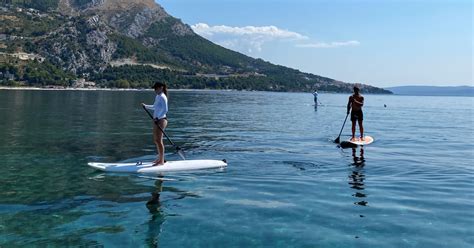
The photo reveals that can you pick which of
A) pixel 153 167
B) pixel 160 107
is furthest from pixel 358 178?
pixel 160 107

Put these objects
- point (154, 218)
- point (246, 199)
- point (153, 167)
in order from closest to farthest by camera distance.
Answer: point (154, 218) → point (246, 199) → point (153, 167)

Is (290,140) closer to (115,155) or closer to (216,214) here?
(115,155)

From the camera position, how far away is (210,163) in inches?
741

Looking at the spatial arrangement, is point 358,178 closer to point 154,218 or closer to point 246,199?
point 246,199

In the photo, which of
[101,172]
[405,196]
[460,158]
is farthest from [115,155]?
[460,158]

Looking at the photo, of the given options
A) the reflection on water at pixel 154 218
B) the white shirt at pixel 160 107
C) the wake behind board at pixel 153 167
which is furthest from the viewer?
the wake behind board at pixel 153 167

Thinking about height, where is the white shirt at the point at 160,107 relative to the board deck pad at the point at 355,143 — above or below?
above

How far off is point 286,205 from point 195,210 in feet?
8.81

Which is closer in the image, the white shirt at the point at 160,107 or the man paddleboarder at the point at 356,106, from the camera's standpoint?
the white shirt at the point at 160,107

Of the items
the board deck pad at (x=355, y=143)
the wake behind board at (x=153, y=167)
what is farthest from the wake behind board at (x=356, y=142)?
the wake behind board at (x=153, y=167)

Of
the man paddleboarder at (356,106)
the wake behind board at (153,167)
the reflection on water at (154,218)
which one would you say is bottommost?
the reflection on water at (154,218)

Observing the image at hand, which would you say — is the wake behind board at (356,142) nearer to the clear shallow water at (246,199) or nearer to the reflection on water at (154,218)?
the clear shallow water at (246,199)

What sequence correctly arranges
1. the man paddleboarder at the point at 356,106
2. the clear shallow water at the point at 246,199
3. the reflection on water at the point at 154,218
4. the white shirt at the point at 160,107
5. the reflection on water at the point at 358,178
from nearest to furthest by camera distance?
the reflection on water at the point at 154,218 → the clear shallow water at the point at 246,199 → the reflection on water at the point at 358,178 → the white shirt at the point at 160,107 → the man paddleboarder at the point at 356,106

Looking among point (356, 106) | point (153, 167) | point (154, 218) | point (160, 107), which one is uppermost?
point (160, 107)
